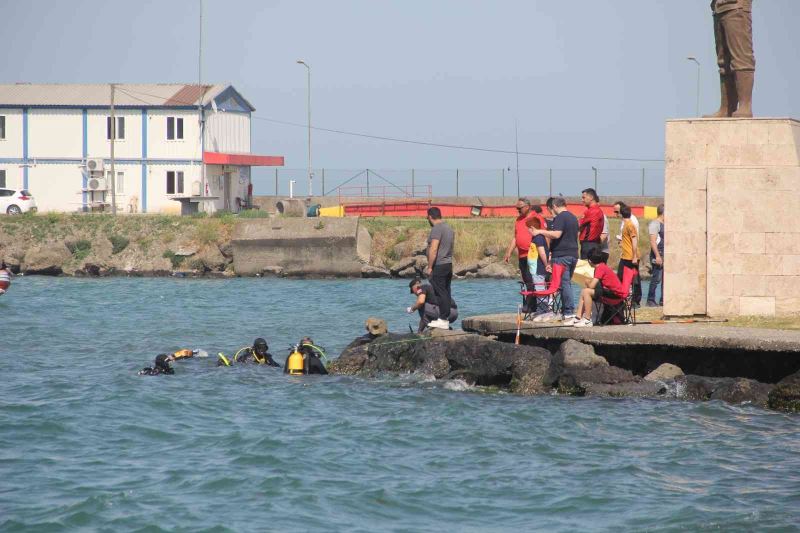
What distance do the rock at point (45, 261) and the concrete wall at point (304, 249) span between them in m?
7.04

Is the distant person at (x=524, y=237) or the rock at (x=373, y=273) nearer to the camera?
the distant person at (x=524, y=237)

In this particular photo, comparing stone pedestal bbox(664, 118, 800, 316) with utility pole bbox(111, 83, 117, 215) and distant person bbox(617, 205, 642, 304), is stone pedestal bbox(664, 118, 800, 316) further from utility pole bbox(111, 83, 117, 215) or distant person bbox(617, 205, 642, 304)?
utility pole bbox(111, 83, 117, 215)

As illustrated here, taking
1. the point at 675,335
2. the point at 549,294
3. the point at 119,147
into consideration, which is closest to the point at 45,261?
the point at 119,147

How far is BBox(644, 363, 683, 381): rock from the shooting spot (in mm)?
15867

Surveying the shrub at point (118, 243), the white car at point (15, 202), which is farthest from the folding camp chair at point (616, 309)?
the white car at point (15, 202)

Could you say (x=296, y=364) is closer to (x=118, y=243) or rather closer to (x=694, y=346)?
(x=694, y=346)

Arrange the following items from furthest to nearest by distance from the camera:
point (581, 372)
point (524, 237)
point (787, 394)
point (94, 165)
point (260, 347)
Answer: point (94, 165), point (260, 347), point (524, 237), point (581, 372), point (787, 394)

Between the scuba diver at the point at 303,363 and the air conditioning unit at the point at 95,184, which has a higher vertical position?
the air conditioning unit at the point at 95,184

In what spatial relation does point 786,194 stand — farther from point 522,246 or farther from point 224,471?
point 224,471

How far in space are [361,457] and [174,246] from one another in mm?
33550

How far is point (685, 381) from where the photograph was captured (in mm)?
15703

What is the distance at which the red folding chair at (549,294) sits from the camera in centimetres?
1688

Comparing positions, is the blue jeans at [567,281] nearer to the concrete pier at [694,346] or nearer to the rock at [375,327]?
the concrete pier at [694,346]

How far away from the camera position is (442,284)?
18266 millimetres
